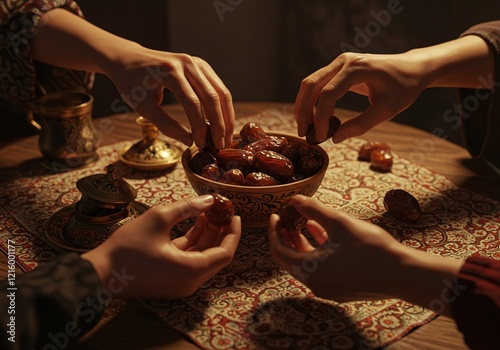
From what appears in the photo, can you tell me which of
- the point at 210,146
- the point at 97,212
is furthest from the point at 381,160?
the point at 97,212

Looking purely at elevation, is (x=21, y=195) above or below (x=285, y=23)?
below

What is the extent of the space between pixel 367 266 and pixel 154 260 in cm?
29

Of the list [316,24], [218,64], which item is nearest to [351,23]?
[316,24]

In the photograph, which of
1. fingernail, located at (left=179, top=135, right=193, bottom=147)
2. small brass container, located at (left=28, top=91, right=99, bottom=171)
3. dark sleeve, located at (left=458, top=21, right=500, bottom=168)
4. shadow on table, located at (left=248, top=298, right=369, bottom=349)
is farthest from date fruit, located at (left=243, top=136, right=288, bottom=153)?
dark sleeve, located at (left=458, top=21, right=500, bottom=168)

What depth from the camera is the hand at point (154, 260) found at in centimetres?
75

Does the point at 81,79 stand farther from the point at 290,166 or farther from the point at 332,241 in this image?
the point at 332,241

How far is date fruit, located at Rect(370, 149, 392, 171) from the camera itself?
1254 millimetres

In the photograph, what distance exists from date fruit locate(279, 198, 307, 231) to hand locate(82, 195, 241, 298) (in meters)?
0.10

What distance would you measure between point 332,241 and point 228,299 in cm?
18

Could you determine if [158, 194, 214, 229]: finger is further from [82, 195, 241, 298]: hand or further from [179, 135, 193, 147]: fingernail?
[179, 135, 193, 147]: fingernail

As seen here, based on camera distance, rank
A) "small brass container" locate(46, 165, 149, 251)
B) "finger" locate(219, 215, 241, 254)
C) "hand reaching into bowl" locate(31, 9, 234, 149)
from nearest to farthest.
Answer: "finger" locate(219, 215, 241, 254) < "small brass container" locate(46, 165, 149, 251) < "hand reaching into bowl" locate(31, 9, 234, 149)

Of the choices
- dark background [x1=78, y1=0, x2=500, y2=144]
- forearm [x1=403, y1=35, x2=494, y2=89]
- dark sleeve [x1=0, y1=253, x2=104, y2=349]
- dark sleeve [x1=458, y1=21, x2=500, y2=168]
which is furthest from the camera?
dark background [x1=78, y1=0, x2=500, y2=144]

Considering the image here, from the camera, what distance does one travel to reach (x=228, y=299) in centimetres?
81

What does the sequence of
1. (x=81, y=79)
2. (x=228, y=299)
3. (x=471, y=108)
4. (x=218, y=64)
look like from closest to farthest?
(x=228, y=299), (x=471, y=108), (x=81, y=79), (x=218, y=64)
